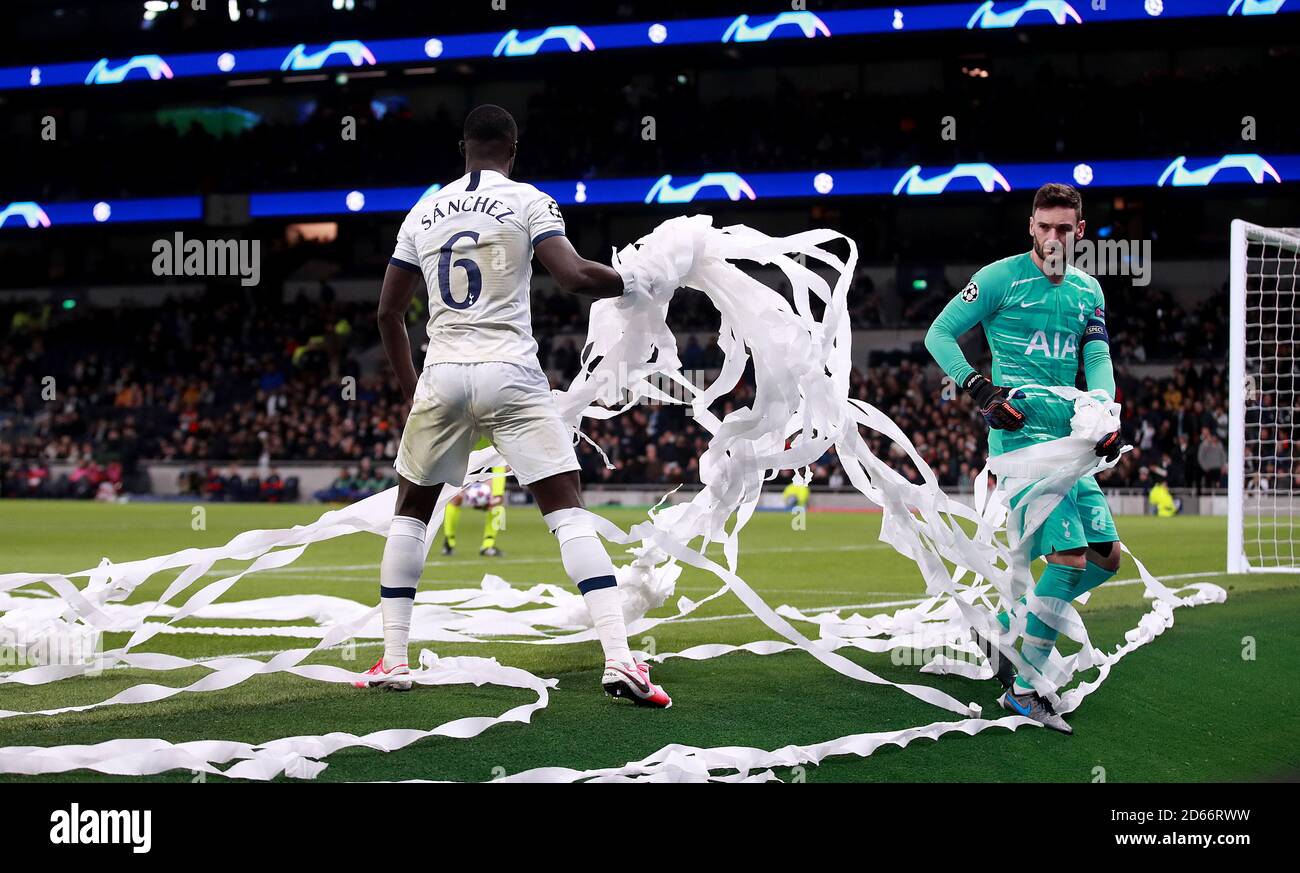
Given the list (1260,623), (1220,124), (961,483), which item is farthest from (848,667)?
(1220,124)

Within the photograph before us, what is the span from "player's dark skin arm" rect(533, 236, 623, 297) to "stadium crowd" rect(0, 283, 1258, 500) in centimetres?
1972

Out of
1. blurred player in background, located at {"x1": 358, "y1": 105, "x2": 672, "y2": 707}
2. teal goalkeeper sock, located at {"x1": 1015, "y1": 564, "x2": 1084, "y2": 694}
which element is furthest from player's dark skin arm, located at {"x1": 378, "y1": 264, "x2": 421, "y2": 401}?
teal goalkeeper sock, located at {"x1": 1015, "y1": 564, "x2": 1084, "y2": 694}

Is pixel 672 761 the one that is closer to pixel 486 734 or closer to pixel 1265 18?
pixel 486 734

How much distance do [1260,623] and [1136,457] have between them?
62.7ft

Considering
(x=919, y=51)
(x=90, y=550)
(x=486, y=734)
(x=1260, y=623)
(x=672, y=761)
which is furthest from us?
(x=919, y=51)

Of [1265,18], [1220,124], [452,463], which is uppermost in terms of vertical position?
[1265,18]

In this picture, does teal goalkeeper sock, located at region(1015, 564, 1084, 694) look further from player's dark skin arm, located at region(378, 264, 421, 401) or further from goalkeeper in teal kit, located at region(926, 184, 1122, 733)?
player's dark skin arm, located at region(378, 264, 421, 401)

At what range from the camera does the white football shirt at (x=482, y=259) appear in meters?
5.33

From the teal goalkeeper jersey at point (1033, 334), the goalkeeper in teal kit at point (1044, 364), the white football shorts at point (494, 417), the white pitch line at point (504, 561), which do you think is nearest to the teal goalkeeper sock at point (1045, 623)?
the goalkeeper in teal kit at point (1044, 364)

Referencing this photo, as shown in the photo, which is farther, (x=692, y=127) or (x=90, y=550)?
(x=692, y=127)

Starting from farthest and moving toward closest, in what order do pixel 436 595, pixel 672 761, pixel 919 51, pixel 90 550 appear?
pixel 919 51 < pixel 90 550 < pixel 436 595 < pixel 672 761

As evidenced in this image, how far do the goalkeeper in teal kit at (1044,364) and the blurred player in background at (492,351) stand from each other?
4.63 ft

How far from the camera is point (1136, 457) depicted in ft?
Answer: 86.0

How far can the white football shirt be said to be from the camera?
533 centimetres
